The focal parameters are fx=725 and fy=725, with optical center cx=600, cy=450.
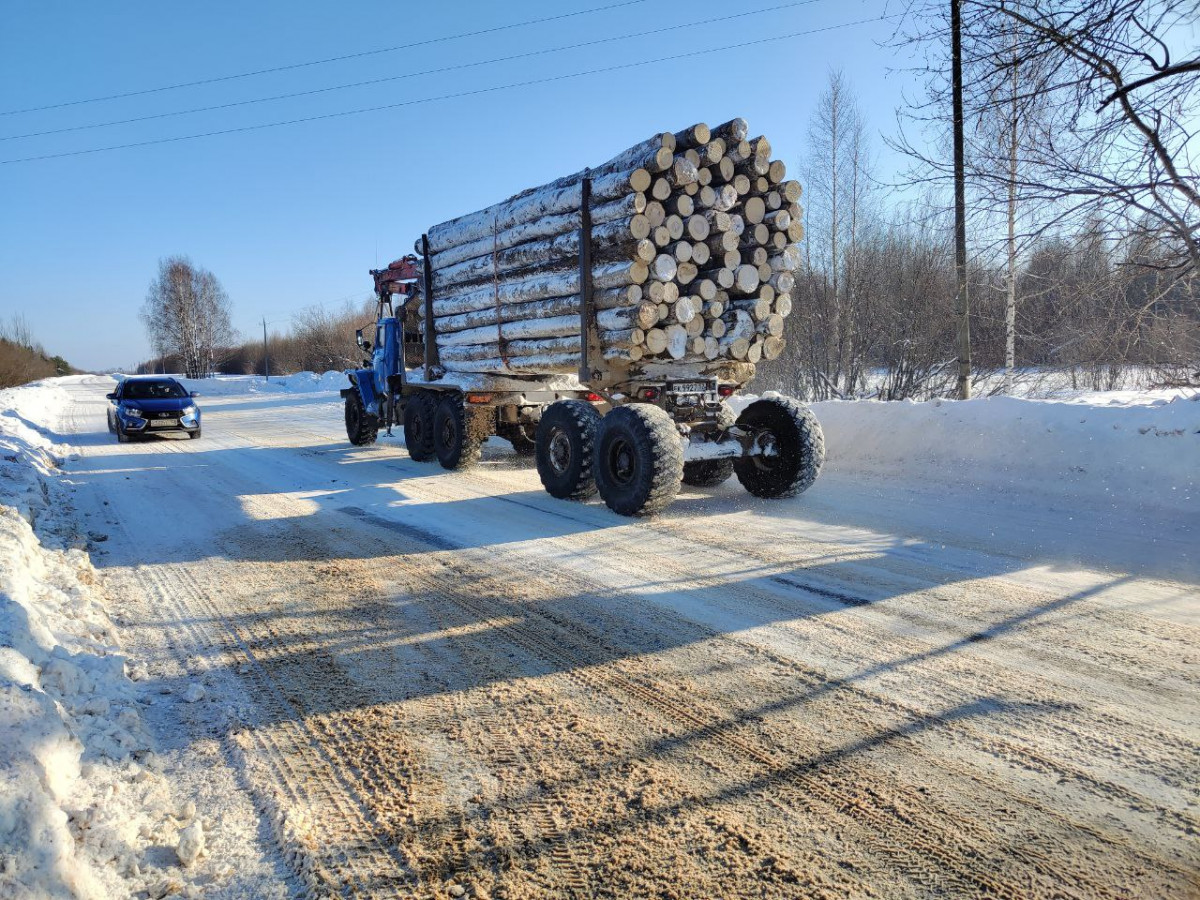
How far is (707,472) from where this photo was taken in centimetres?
912

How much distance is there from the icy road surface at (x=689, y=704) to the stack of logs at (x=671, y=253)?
2.41 meters

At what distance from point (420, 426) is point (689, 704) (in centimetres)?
945

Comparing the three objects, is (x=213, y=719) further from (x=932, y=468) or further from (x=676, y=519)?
(x=932, y=468)

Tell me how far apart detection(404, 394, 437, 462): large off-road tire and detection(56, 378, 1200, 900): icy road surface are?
512 cm

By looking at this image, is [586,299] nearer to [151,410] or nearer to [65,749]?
[65,749]

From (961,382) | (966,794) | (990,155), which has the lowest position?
(966,794)

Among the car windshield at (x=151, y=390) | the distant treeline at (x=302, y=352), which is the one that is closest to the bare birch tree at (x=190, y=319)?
the distant treeline at (x=302, y=352)

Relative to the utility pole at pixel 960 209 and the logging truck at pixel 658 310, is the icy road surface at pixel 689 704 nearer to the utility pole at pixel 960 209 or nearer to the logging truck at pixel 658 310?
the logging truck at pixel 658 310

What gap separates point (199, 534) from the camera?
7.15m

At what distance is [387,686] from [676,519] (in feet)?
13.5

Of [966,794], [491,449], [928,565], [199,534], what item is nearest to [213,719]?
[966,794]

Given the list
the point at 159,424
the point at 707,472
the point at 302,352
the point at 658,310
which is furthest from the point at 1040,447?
the point at 302,352

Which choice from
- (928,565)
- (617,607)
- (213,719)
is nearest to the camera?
(213,719)

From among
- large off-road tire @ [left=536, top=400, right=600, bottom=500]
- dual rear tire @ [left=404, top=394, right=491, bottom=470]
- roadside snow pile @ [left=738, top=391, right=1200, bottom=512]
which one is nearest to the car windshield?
dual rear tire @ [left=404, top=394, right=491, bottom=470]
